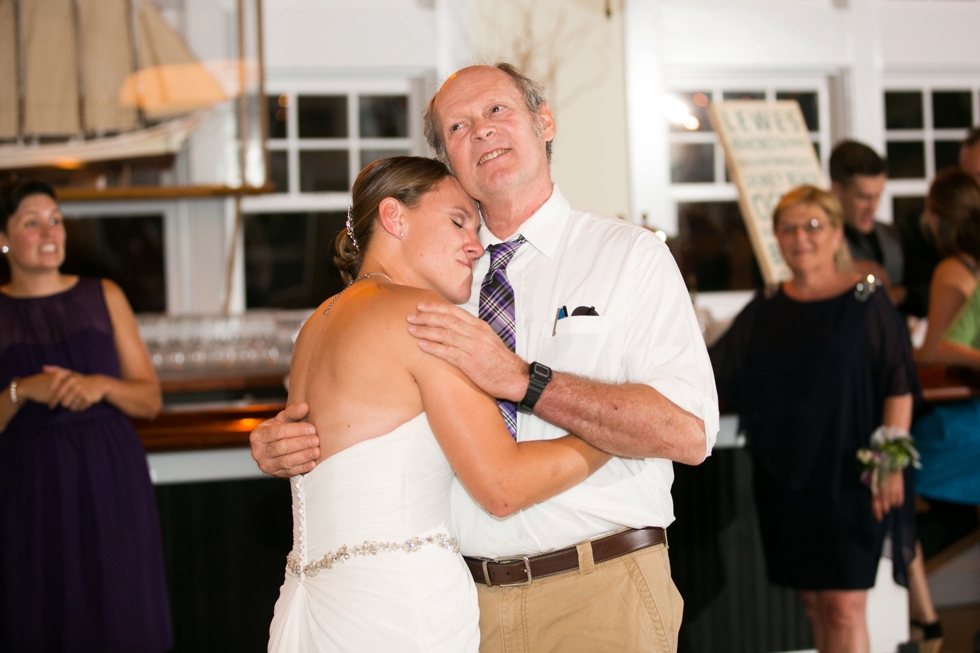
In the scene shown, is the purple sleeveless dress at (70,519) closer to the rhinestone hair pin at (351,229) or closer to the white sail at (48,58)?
the rhinestone hair pin at (351,229)

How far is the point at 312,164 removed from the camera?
5652mm

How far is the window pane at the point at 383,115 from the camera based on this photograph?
5645 millimetres

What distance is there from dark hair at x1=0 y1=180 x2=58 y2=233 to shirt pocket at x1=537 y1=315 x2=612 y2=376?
6.67 feet

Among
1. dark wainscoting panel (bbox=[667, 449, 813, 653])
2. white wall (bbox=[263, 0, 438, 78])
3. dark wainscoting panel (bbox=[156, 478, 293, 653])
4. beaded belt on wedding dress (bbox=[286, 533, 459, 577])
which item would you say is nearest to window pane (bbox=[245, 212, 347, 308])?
white wall (bbox=[263, 0, 438, 78])

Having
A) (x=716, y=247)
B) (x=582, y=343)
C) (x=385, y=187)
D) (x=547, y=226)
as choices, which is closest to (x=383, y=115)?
(x=716, y=247)

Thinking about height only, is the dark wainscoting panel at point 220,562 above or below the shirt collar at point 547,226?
below

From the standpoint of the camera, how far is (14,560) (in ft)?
9.25

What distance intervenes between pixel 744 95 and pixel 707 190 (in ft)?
2.32

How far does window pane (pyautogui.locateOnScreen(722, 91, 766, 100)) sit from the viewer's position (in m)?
5.93

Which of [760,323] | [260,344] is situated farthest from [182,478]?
[760,323]

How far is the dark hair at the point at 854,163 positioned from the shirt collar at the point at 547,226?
2674 millimetres

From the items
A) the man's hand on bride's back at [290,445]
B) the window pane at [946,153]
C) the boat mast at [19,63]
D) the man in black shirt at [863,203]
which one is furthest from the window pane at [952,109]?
the man's hand on bride's back at [290,445]

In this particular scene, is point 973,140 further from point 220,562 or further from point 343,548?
point 343,548

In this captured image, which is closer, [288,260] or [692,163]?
[288,260]
